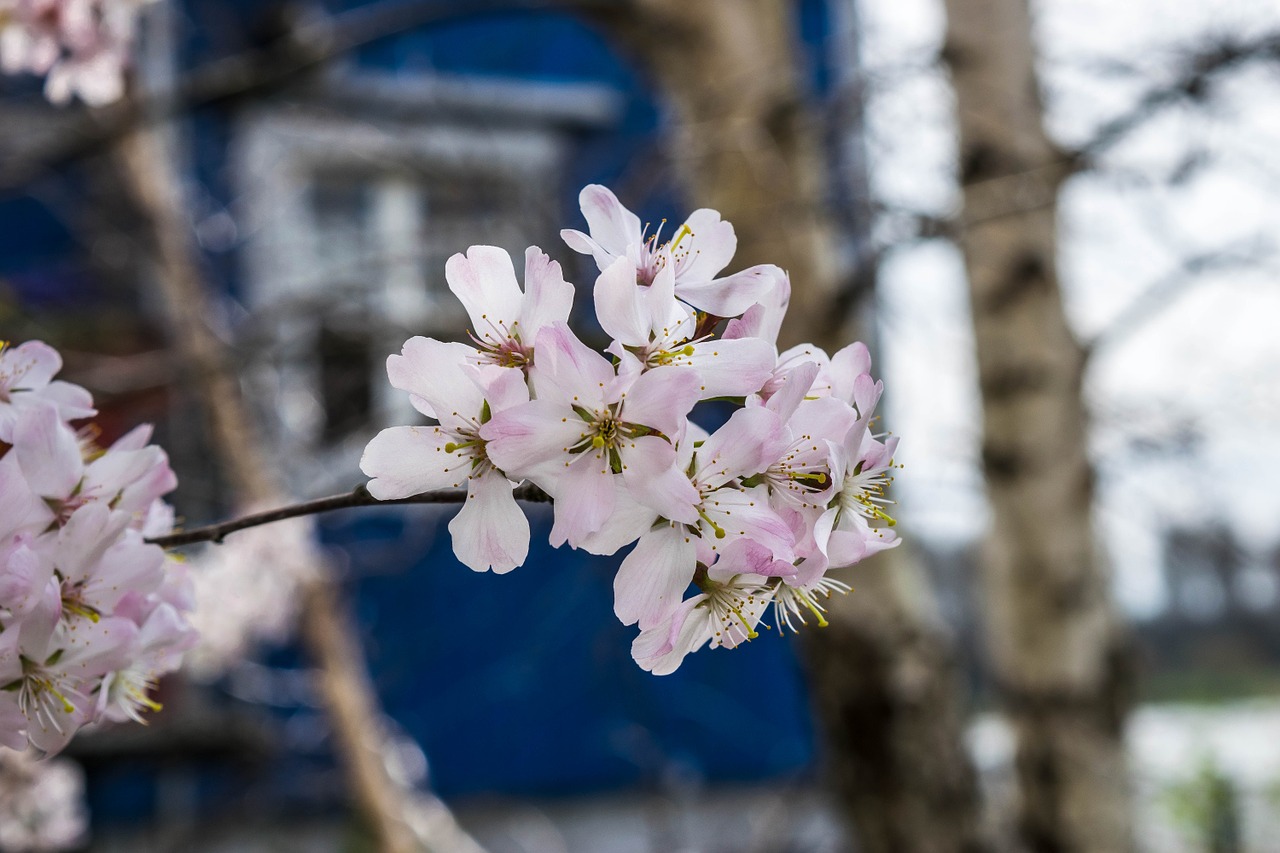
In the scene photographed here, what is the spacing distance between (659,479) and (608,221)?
0.16 meters

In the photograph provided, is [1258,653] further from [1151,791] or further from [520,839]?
[520,839]

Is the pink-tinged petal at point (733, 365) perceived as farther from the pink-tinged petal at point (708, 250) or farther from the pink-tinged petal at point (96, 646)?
the pink-tinged petal at point (96, 646)

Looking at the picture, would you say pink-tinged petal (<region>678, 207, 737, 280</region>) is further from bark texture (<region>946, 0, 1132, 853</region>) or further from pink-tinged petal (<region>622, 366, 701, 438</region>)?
bark texture (<region>946, 0, 1132, 853</region>)

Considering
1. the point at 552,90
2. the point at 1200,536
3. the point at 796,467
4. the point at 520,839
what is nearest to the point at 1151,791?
the point at 1200,536

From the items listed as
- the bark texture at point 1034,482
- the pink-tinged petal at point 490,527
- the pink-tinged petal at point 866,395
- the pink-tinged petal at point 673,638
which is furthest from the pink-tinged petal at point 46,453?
the bark texture at point 1034,482

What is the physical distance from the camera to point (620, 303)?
1.82 feet

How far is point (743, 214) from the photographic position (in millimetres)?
2047

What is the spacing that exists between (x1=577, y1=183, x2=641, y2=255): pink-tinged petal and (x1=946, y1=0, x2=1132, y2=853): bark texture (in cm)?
130

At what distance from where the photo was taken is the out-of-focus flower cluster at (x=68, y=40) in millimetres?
1389

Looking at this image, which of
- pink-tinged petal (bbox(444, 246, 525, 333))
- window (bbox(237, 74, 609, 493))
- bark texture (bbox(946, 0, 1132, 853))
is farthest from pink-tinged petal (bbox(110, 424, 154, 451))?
window (bbox(237, 74, 609, 493))

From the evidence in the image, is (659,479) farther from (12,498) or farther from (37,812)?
(37,812)

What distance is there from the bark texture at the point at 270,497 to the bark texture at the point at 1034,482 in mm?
1532

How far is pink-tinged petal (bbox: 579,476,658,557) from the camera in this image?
56cm

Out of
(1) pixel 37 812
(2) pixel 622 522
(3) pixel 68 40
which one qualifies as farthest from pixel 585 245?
(1) pixel 37 812
